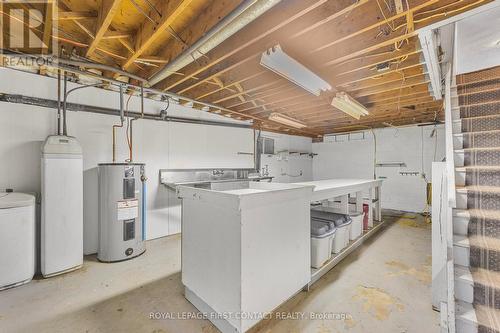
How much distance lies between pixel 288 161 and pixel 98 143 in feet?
16.9

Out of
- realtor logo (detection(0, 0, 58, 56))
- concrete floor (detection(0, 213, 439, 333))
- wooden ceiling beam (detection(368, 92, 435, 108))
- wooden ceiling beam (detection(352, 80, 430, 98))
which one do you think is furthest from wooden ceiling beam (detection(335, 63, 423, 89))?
realtor logo (detection(0, 0, 58, 56))

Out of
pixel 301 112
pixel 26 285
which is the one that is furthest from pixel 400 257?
pixel 26 285

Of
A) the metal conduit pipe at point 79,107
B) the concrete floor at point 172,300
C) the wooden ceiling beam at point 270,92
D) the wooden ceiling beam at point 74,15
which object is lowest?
the concrete floor at point 172,300

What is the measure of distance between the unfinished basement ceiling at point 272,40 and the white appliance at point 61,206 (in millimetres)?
1189

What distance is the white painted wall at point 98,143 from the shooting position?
8.50 feet

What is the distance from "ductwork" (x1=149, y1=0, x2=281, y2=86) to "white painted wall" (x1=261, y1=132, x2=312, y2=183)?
4.08m

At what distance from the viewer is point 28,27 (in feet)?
7.12

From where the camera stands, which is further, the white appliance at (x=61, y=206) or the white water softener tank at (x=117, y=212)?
the white water softener tank at (x=117, y=212)

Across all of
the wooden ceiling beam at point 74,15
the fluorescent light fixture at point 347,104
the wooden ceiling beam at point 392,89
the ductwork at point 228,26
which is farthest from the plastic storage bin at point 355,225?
the wooden ceiling beam at point 74,15

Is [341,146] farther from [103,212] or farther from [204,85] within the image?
[103,212]

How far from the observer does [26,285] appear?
7.50 ft

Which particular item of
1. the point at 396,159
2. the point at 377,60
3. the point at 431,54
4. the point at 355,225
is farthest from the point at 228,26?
the point at 396,159

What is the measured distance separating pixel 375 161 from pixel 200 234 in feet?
20.8

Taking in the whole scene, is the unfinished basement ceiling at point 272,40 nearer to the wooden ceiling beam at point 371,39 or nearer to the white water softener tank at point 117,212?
the wooden ceiling beam at point 371,39
